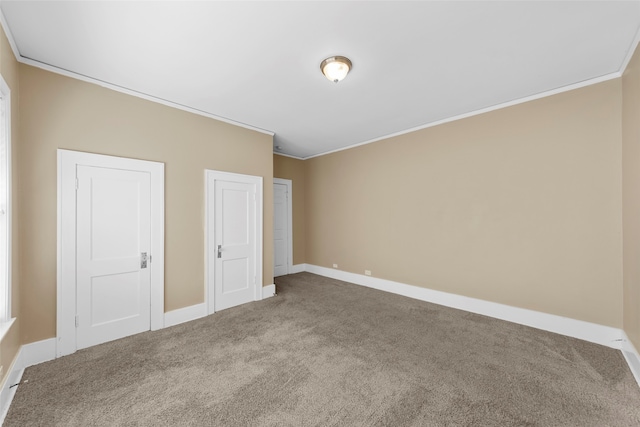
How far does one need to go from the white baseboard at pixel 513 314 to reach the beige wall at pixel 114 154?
236 centimetres

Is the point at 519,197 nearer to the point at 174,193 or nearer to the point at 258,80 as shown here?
the point at 258,80

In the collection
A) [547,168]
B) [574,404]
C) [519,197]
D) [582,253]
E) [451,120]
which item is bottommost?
[574,404]

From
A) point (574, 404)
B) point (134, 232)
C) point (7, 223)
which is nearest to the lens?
point (574, 404)

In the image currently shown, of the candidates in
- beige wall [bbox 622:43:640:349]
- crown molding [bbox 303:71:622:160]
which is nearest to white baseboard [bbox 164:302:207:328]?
crown molding [bbox 303:71:622:160]

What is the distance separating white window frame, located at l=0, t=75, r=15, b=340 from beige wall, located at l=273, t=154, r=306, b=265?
4.24 meters

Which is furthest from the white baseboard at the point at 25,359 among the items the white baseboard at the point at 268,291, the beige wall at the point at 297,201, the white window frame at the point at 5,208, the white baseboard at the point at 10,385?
the beige wall at the point at 297,201

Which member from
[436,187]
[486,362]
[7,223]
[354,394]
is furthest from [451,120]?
[7,223]

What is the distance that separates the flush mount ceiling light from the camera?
2430 mm

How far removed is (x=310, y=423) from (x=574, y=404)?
195cm

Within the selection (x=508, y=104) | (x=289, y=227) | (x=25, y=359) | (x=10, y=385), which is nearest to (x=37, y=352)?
(x=25, y=359)

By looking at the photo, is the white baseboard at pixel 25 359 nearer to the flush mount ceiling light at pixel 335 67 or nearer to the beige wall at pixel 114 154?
the beige wall at pixel 114 154

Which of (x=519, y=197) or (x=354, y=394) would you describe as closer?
(x=354, y=394)

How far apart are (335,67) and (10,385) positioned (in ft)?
12.7

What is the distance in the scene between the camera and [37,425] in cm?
174
